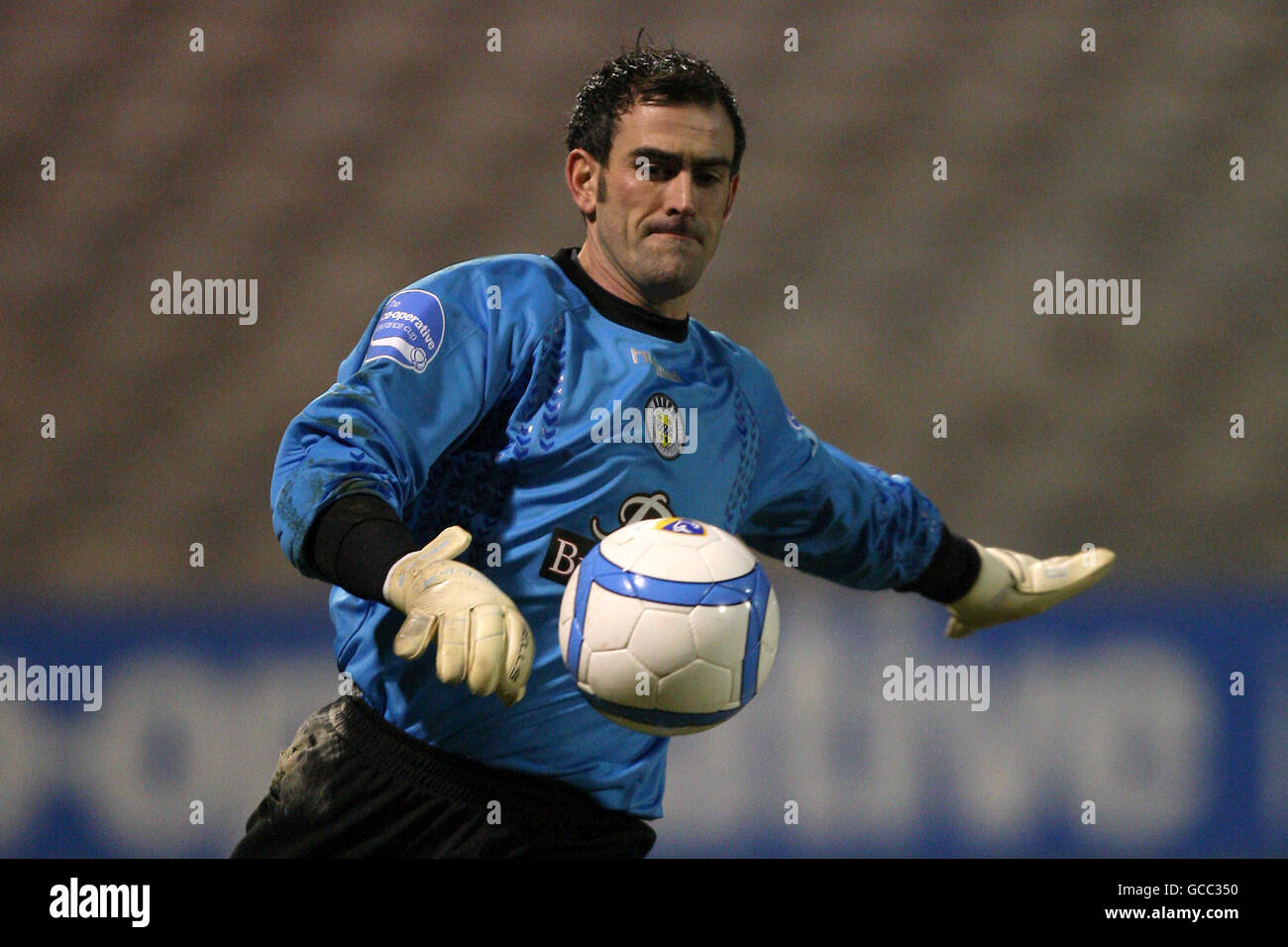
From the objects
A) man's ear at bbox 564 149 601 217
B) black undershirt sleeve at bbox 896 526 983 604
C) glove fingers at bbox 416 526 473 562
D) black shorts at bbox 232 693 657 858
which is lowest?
black shorts at bbox 232 693 657 858

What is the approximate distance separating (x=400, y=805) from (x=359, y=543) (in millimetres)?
751

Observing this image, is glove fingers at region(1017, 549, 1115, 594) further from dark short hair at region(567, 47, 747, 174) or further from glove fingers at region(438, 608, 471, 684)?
glove fingers at region(438, 608, 471, 684)

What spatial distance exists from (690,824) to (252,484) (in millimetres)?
2216

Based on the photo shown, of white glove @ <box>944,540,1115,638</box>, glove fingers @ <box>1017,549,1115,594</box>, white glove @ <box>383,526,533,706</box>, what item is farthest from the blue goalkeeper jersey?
glove fingers @ <box>1017,549,1115,594</box>

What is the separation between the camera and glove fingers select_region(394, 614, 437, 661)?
6.43 ft

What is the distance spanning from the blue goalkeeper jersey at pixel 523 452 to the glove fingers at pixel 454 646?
37 centimetres

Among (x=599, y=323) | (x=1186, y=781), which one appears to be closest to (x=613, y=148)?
(x=599, y=323)

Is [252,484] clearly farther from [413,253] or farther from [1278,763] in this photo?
[1278,763]

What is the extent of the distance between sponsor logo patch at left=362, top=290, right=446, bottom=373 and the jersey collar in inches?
16.5

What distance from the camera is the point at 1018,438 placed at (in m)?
5.55

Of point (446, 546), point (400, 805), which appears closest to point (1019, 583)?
point (400, 805)

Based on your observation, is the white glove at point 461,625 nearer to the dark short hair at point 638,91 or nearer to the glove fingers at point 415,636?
the glove fingers at point 415,636

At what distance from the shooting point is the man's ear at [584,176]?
299cm

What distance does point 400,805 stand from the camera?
8.60 feet
